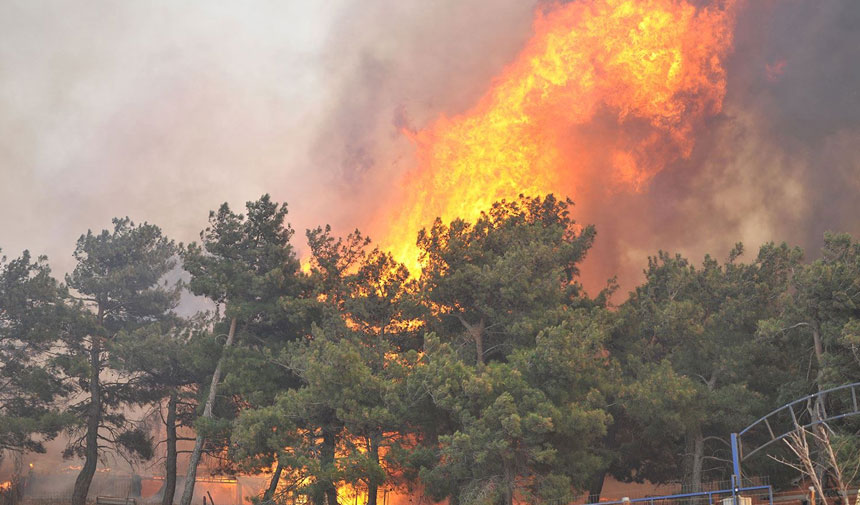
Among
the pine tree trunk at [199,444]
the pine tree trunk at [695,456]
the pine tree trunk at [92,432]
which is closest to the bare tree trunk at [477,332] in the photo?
the pine tree trunk at [695,456]

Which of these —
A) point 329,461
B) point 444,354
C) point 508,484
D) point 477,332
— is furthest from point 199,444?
point 508,484

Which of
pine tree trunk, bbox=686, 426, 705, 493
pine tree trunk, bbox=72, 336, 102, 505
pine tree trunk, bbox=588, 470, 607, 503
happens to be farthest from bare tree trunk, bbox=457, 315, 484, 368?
pine tree trunk, bbox=72, 336, 102, 505

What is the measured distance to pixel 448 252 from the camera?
3891 centimetres

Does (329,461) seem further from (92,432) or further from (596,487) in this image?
(92,432)

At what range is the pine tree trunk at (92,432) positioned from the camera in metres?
43.3

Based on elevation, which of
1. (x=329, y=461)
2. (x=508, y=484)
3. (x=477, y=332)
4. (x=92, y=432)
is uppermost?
(x=477, y=332)

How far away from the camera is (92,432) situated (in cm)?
4428

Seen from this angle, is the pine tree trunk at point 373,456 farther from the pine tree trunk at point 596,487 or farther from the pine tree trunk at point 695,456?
the pine tree trunk at point 695,456

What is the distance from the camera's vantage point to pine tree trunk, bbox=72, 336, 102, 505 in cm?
4334

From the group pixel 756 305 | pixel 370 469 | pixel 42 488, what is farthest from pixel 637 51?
pixel 42 488

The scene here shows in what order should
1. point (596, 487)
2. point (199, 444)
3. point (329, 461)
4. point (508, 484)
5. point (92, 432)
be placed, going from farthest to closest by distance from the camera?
1. point (92, 432)
2. point (596, 487)
3. point (199, 444)
4. point (329, 461)
5. point (508, 484)

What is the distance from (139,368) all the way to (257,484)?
17.3m

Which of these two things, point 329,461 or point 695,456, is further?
point 695,456

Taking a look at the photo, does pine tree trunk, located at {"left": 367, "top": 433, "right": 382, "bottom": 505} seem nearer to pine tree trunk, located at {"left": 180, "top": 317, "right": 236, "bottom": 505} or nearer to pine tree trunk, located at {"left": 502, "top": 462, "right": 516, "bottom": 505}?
pine tree trunk, located at {"left": 502, "top": 462, "right": 516, "bottom": 505}
